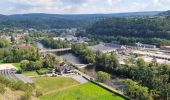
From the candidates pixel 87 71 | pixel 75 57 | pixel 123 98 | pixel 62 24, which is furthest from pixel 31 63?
pixel 62 24

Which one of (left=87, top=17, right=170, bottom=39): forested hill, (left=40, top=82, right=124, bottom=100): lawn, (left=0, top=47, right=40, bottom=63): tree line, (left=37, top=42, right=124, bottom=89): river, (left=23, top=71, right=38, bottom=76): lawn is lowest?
(left=37, top=42, right=124, bottom=89): river

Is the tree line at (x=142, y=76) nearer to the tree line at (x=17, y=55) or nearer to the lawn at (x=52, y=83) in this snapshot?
the lawn at (x=52, y=83)

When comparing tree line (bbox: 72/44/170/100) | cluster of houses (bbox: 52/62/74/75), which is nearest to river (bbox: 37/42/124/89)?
tree line (bbox: 72/44/170/100)

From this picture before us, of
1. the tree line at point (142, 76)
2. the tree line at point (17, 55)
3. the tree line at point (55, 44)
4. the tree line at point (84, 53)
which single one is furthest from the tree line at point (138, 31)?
the tree line at point (17, 55)

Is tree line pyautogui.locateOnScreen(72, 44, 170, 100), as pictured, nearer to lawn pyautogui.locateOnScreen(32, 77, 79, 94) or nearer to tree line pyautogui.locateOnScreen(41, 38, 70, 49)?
lawn pyautogui.locateOnScreen(32, 77, 79, 94)

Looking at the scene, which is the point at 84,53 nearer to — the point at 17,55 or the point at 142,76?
→ the point at 17,55

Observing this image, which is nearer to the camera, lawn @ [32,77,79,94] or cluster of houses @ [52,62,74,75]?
lawn @ [32,77,79,94]
